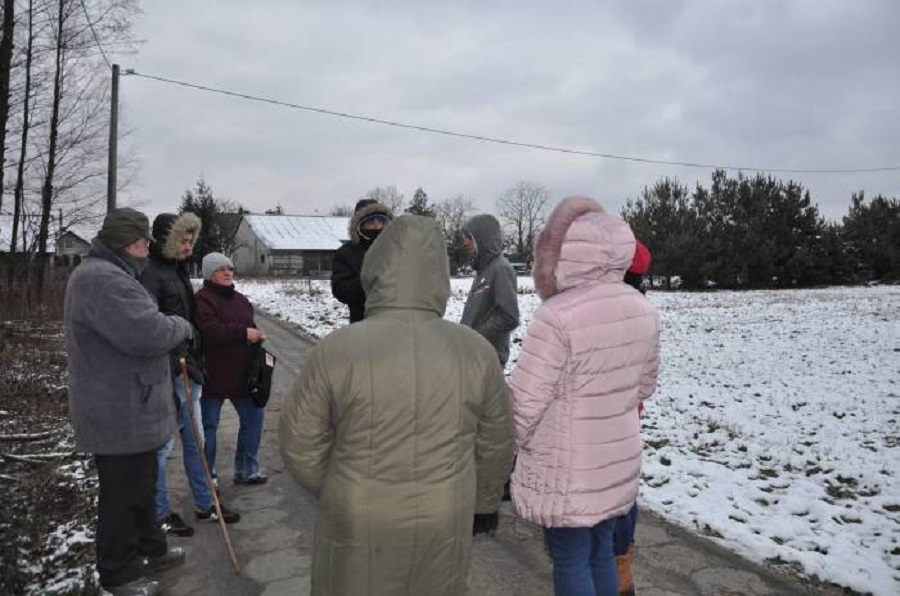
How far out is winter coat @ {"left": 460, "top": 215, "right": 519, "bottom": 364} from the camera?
13.9 ft

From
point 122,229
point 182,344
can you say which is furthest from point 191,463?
point 122,229

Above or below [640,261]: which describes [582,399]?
below

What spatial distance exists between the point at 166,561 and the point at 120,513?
61cm

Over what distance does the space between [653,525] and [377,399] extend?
10.4 feet

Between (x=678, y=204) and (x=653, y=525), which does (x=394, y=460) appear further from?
(x=678, y=204)

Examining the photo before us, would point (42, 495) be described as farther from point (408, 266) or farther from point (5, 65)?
point (5, 65)

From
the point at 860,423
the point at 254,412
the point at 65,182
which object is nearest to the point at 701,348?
the point at 860,423

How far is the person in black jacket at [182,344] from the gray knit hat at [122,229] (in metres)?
0.65

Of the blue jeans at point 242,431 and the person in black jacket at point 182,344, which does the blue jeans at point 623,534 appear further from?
the blue jeans at point 242,431

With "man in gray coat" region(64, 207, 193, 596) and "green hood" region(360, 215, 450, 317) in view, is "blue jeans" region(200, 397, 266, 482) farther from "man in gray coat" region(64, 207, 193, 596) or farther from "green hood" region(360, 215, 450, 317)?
"green hood" region(360, 215, 450, 317)

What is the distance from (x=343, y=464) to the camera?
1.94 meters

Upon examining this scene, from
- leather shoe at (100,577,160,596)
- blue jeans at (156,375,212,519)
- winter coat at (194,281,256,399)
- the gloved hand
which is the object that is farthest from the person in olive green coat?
winter coat at (194,281,256,399)

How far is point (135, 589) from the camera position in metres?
3.18

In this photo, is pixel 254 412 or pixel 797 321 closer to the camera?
pixel 254 412
